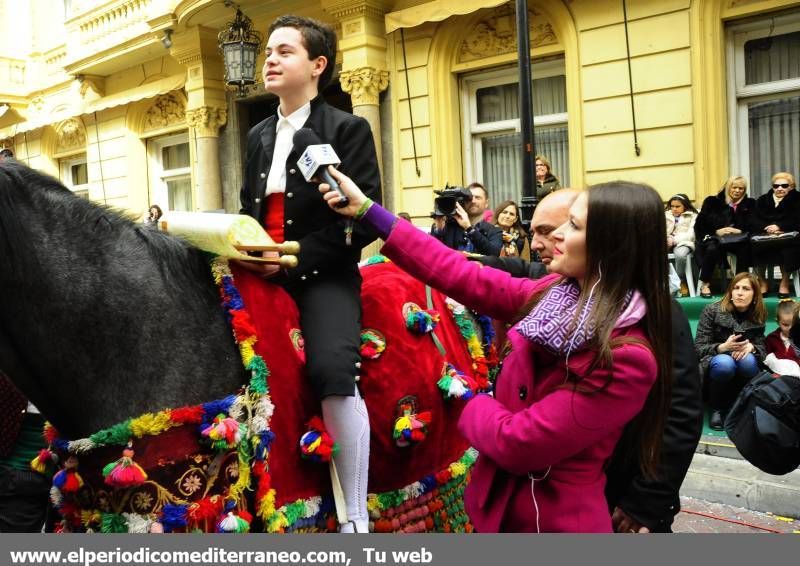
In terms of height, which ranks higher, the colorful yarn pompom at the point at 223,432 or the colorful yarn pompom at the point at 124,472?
the colorful yarn pompom at the point at 223,432

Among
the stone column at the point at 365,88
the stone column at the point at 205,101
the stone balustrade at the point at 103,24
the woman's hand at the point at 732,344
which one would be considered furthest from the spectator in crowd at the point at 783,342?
the stone balustrade at the point at 103,24

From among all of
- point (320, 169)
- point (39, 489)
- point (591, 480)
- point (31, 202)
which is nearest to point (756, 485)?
point (591, 480)

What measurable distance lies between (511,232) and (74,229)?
219 inches

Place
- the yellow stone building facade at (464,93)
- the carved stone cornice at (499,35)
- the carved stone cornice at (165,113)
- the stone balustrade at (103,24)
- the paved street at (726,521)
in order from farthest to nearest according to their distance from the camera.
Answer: the stone balustrade at (103,24) < the carved stone cornice at (165,113) < the carved stone cornice at (499,35) < the yellow stone building facade at (464,93) < the paved street at (726,521)

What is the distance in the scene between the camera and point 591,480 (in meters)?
1.96

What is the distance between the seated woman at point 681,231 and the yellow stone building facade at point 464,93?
50cm

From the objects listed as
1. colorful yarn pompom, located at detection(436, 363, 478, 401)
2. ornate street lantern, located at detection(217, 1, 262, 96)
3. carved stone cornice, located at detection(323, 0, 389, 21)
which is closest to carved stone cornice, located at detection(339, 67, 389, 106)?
carved stone cornice, located at detection(323, 0, 389, 21)

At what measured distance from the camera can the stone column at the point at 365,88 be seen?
11.5 m

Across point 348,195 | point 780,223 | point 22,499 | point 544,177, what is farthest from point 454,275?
point 544,177

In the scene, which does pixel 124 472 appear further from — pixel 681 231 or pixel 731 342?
pixel 681 231

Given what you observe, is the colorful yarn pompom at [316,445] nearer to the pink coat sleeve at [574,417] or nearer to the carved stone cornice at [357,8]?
the pink coat sleeve at [574,417]

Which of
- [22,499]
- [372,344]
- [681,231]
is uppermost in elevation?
[681,231]

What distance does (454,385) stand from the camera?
3.02m
